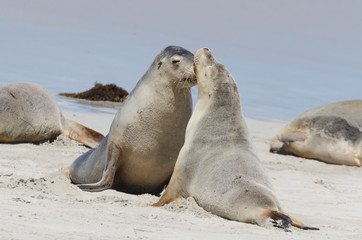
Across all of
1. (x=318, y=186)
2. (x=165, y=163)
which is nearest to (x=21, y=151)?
(x=165, y=163)

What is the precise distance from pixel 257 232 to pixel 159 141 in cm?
195

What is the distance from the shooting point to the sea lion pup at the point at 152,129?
5625 millimetres

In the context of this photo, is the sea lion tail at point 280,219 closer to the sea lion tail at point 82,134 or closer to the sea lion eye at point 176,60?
the sea lion eye at point 176,60

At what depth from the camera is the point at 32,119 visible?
8.71m

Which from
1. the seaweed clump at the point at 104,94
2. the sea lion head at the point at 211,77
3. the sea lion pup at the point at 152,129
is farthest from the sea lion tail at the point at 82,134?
the seaweed clump at the point at 104,94

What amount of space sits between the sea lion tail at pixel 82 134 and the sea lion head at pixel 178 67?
3121 mm

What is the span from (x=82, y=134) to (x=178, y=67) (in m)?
3.50

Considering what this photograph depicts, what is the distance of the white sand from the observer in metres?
3.32

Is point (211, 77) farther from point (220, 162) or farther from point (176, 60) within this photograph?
point (220, 162)

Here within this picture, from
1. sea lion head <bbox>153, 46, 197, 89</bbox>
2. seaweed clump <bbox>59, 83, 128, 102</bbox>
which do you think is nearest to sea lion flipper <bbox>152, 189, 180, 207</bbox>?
sea lion head <bbox>153, 46, 197, 89</bbox>

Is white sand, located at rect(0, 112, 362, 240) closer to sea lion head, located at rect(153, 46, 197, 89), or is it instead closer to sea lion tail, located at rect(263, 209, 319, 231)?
sea lion tail, located at rect(263, 209, 319, 231)

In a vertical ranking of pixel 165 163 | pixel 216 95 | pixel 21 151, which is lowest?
pixel 21 151

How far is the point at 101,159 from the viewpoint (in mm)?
6043

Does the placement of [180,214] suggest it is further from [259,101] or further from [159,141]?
[259,101]
